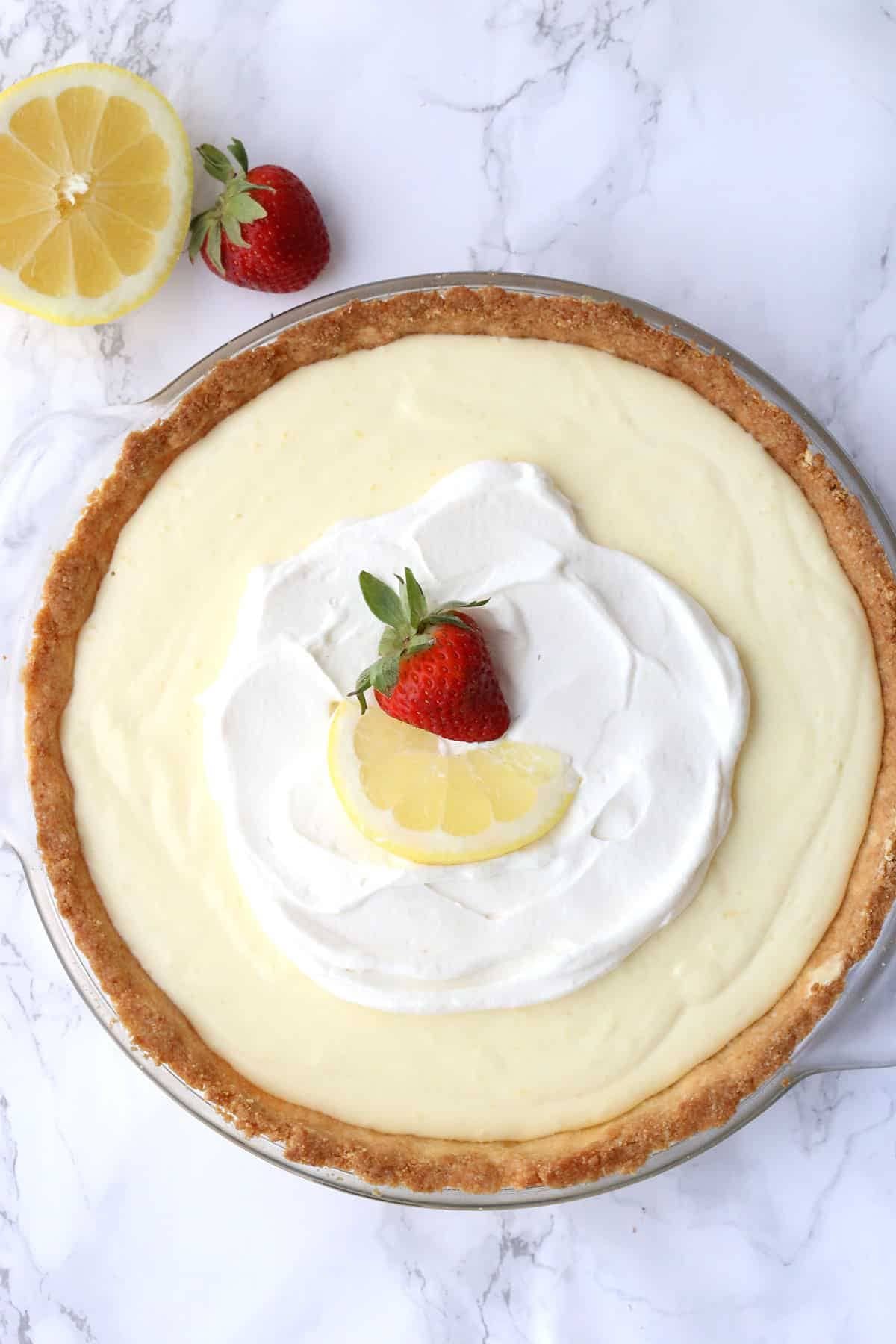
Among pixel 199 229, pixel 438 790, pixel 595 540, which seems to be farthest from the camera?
pixel 199 229

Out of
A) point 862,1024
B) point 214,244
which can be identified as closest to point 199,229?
point 214,244

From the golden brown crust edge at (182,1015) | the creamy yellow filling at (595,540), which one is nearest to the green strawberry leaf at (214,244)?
the golden brown crust edge at (182,1015)

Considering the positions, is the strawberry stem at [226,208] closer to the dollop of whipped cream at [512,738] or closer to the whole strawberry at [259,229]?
the whole strawberry at [259,229]

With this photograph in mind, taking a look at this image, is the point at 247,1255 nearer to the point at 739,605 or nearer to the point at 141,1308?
the point at 141,1308

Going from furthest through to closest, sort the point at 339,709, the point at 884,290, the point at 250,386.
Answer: the point at 884,290 < the point at 250,386 < the point at 339,709

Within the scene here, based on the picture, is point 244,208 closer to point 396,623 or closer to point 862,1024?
point 396,623

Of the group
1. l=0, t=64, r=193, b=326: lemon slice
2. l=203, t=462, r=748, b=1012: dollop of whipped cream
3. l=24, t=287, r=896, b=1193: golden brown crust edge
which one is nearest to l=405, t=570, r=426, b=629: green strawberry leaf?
l=203, t=462, r=748, b=1012: dollop of whipped cream

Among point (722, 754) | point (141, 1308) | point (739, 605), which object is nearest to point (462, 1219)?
point (141, 1308)
